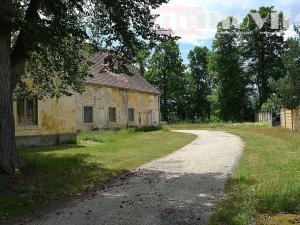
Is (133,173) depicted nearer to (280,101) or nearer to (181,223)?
(181,223)

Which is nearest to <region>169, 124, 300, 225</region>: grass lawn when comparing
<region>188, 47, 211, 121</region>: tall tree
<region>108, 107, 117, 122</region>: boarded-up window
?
<region>108, 107, 117, 122</region>: boarded-up window

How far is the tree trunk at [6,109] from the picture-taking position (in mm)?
12852

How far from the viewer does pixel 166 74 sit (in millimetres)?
73500

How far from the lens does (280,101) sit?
37938 millimetres

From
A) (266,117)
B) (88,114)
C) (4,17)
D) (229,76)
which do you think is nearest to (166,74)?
(229,76)

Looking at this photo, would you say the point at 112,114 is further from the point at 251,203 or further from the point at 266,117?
the point at 251,203

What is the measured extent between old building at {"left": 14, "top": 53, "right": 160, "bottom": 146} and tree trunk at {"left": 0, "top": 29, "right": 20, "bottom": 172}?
3.49 m

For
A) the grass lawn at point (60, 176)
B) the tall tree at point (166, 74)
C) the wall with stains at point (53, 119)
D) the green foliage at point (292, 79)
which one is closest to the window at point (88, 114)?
the wall with stains at point (53, 119)

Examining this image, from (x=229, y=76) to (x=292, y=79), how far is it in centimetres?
3271

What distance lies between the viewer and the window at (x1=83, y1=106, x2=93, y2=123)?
35906mm

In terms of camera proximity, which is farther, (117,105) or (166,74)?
(166,74)

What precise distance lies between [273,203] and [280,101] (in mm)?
30232

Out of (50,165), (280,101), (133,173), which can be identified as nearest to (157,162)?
(133,173)

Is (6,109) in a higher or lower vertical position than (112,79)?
lower
